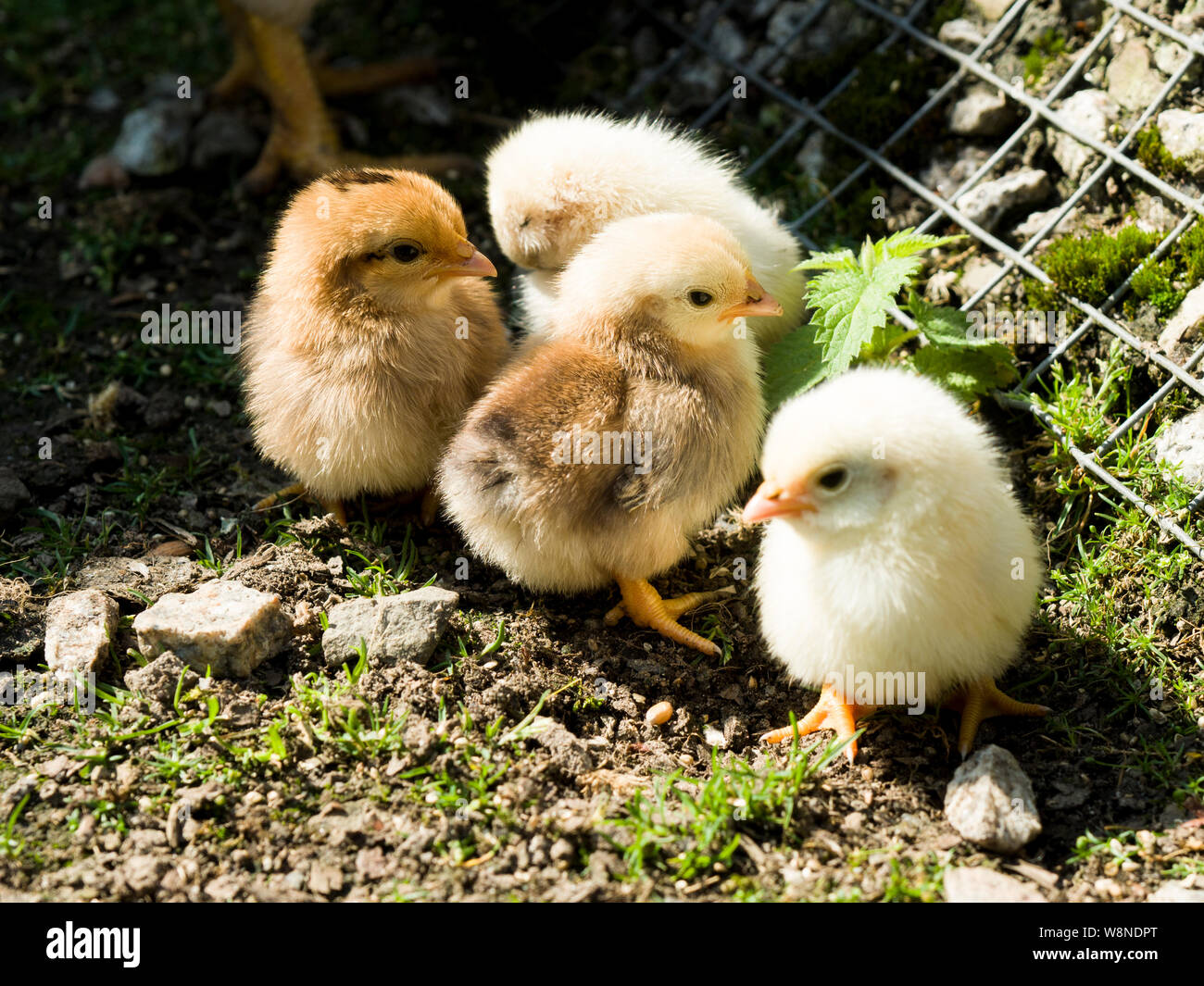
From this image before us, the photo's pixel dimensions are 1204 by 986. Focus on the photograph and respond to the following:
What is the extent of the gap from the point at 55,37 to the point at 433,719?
5.57 m

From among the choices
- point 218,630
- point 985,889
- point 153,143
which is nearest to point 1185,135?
point 985,889

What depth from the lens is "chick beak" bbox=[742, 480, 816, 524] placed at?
302cm

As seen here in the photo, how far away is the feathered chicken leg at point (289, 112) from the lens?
529cm

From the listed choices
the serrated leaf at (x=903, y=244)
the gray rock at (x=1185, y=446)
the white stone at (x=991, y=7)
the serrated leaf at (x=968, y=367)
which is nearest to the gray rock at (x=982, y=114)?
the white stone at (x=991, y=7)

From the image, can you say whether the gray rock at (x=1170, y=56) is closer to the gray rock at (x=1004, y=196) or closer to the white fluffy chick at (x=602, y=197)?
the gray rock at (x=1004, y=196)

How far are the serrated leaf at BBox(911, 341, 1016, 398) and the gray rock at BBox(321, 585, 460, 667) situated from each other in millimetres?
A: 1895

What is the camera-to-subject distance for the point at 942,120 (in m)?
4.75

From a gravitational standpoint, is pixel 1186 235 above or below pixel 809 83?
below

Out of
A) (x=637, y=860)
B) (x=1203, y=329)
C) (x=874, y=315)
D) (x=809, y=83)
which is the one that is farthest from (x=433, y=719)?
(x=809, y=83)

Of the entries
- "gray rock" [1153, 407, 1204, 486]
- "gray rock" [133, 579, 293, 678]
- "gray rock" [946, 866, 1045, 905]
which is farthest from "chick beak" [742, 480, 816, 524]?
"gray rock" [133, 579, 293, 678]

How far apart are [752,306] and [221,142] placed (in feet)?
11.4

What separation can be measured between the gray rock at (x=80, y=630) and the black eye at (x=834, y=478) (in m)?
2.31

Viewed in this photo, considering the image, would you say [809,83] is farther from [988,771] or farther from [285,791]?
[285,791]

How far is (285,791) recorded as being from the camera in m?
3.10
